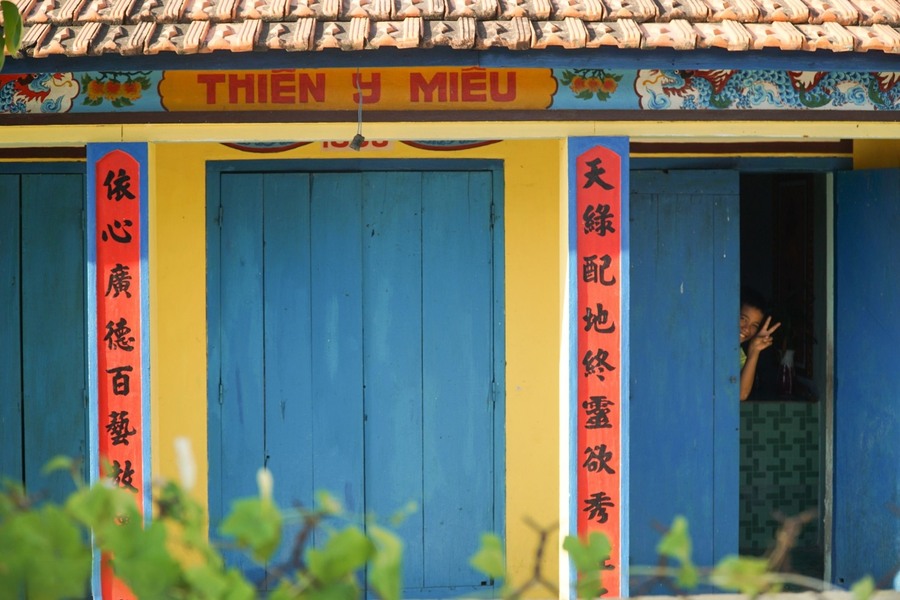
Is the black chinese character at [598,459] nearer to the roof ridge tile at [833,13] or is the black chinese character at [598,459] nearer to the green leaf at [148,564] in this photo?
Result: the roof ridge tile at [833,13]

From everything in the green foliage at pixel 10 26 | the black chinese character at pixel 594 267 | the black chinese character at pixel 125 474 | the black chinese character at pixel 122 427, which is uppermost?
the green foliage at pixel 10 26

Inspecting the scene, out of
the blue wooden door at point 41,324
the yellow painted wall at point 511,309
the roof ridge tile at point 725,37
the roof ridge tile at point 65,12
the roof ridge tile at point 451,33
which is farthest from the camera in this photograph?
the blue wooden door at point 41,324

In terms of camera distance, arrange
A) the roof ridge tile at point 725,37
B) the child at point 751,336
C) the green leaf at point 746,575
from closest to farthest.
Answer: the green leaf at point 746,575
the roof ridge tile at point 725,37
the child at point 751,336

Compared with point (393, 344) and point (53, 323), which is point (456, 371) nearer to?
point (393, 344)

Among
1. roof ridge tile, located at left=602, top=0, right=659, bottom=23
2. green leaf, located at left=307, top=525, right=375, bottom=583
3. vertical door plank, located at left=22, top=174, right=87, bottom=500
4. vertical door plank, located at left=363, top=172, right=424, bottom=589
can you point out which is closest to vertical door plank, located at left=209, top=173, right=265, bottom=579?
vertical door plank, located at left=363, top=172, right=424, bottom=589

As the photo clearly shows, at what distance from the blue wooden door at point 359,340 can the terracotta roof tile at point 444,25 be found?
4.77ft

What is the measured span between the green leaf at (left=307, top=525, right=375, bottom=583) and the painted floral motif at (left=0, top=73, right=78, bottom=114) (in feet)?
12.6

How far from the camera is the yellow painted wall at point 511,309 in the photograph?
20.5 ft

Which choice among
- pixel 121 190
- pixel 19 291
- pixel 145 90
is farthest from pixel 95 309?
pixel 19 291

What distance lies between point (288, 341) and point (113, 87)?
1.69 metres

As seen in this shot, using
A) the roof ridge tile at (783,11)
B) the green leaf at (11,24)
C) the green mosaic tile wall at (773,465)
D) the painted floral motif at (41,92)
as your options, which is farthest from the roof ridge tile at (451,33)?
the green mosaic tile wall at (773,465)

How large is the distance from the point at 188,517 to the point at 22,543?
23 cm

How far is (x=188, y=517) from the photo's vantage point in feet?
5.94

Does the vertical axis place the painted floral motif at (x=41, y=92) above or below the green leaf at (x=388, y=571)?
above
